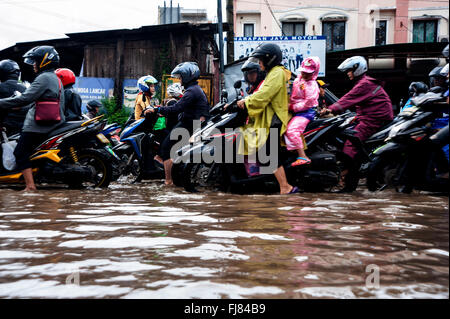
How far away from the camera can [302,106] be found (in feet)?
19.2

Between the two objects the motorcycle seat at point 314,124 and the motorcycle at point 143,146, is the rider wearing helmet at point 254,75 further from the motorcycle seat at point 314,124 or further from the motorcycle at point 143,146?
the motorcycle at point 143,146

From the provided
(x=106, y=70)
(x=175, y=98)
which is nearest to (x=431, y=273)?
(x=175, y=98)

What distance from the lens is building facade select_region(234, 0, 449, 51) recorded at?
972 inches

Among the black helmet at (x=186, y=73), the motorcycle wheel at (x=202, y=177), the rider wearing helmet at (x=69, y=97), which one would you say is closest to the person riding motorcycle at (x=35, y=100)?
the rider wearing helmet at (x=69, y=97)

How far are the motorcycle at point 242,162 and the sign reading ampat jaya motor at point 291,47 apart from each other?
43.5ft

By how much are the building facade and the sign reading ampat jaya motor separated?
18.0 feet

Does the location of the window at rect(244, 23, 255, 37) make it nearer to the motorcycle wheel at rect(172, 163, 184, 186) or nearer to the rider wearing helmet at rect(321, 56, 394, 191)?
the rider wearing helmet at rect(321, 56, 394, 191)

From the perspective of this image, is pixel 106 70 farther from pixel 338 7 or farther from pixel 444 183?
pixel 444 183

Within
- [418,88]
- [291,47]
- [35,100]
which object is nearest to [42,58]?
[35,100]

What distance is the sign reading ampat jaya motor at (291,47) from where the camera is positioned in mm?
19000

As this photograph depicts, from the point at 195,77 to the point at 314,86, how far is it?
205 cm

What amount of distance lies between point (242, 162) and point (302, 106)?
93cm

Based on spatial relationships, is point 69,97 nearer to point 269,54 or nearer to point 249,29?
point 269,54

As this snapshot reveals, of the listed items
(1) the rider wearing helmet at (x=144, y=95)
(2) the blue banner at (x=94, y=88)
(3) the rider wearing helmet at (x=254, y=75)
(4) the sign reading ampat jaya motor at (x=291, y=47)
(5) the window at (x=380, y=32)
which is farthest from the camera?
(5) the window at (x=380, y=32)
